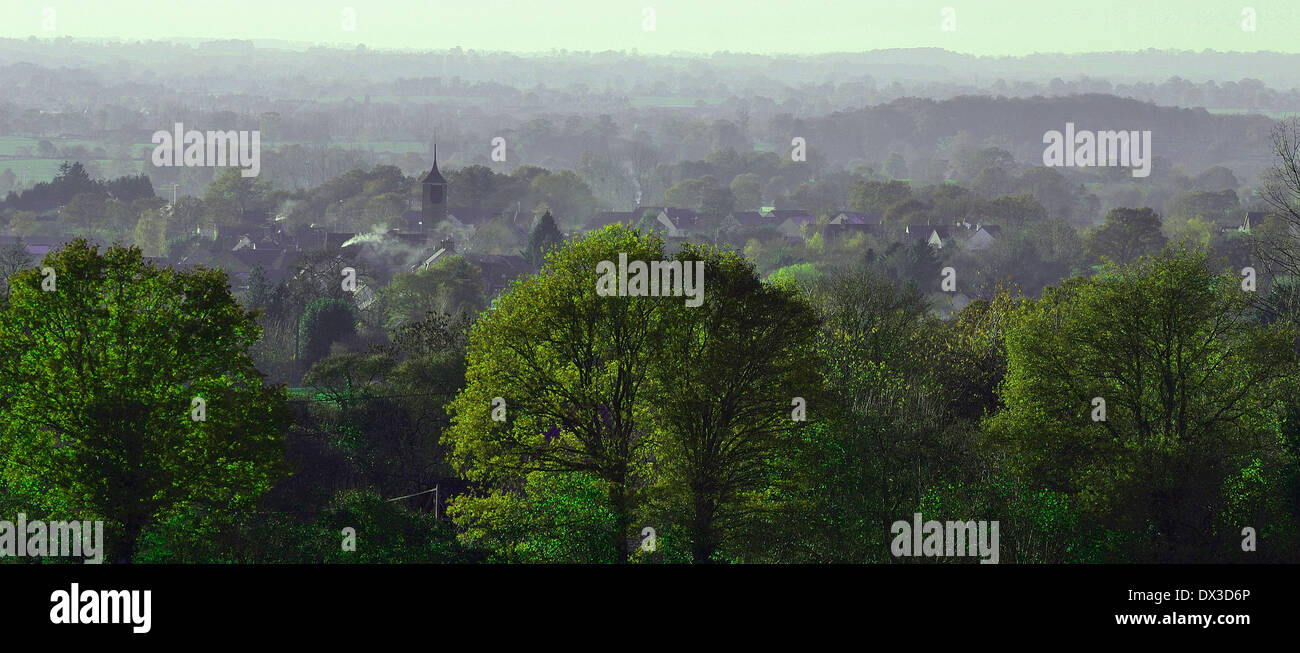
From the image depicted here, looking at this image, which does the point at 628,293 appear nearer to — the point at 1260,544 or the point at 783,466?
the point at 783,466

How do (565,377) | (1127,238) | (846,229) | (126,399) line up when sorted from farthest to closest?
(846,229) < (1127,238) < (565,377) < (126,399)

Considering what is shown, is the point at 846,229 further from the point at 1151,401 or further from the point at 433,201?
the point at 1151,401

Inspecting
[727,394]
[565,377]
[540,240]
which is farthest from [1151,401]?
[540,240]

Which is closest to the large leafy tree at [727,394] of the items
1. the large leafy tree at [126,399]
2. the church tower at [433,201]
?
the large leafy tree at [126,399]

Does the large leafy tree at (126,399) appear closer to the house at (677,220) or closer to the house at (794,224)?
the house at (677,220)

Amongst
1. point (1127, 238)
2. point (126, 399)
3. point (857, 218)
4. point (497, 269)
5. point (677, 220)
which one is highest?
point (677, 220)
